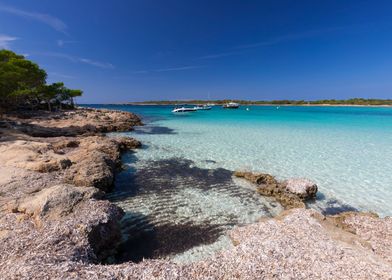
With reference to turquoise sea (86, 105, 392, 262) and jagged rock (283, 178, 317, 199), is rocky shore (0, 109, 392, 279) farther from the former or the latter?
turquoise sea (86, 105, 392, 262)

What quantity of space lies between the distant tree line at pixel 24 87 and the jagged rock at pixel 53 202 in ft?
79.9

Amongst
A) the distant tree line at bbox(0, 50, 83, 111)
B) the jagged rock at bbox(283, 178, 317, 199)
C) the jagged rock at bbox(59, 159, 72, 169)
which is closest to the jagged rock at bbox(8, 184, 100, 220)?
the jagged rock at bbox(59, 159, 72, 169)

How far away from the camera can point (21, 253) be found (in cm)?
391

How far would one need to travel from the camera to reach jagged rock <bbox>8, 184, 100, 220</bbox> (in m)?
5.25

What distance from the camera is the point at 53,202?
5.43 meters

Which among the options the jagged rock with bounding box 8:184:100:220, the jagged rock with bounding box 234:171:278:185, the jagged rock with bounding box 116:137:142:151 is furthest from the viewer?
the jagged rock with bounding box 116:137:142:151

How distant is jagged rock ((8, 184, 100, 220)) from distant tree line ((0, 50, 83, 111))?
2436cm

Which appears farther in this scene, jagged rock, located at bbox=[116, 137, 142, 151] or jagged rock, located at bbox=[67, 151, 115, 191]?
jagged rock, located at bbox=[116, 137, 142, 151]

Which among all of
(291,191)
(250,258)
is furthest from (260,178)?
(250,258)

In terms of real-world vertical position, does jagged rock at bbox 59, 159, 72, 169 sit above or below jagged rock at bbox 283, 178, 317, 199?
above

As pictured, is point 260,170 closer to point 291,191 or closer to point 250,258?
point 291,191

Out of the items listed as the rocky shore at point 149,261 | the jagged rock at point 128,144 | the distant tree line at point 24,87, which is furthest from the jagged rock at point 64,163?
the distant tree line at point 24,87

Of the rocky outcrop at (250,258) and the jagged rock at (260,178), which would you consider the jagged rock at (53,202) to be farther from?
the jagged rock at (260,178)

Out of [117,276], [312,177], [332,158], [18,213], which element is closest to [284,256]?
[117,276]
